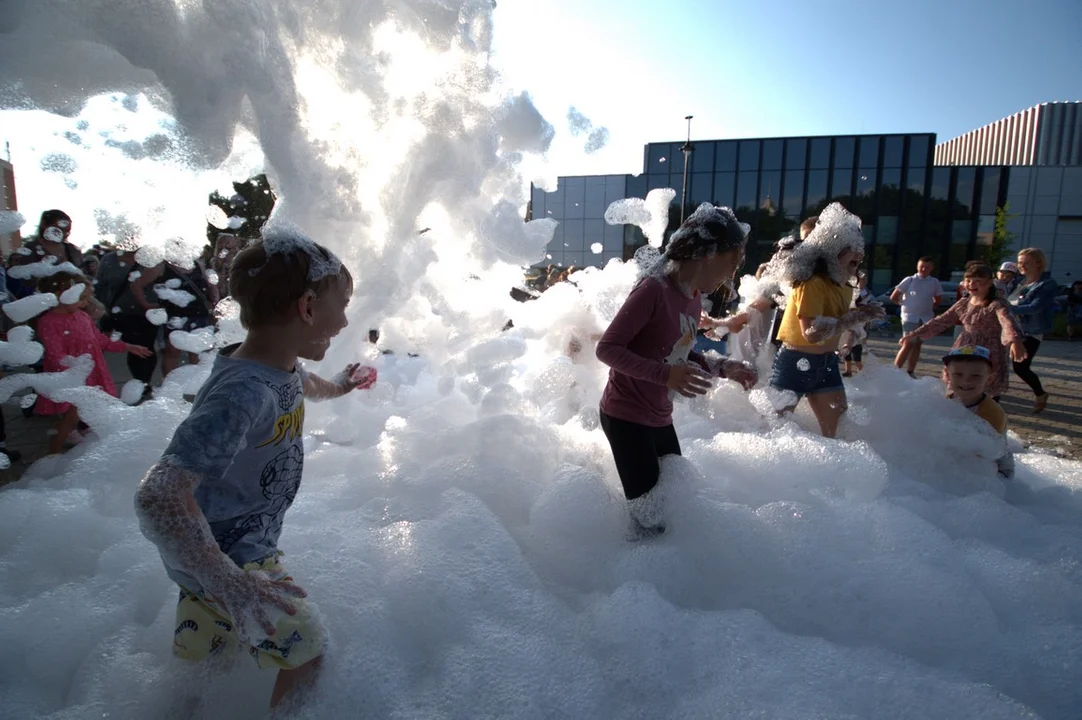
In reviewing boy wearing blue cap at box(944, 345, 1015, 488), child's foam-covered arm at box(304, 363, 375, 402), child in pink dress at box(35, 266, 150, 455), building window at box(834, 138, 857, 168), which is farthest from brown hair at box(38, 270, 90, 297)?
building window at box(834, 138, 857, 168)

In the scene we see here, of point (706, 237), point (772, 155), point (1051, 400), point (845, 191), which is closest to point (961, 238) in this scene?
point (845, 191)

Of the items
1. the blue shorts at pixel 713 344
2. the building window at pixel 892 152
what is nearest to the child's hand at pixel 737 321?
the blue shorts at pixel 713 344

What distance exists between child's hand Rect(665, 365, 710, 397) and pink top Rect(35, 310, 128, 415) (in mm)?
3699

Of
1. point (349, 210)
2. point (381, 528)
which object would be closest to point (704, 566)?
point (381, 528)

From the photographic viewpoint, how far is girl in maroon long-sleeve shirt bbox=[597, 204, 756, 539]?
88.8 inches

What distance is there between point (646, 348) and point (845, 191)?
28.0 m

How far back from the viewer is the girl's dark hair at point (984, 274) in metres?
4.51

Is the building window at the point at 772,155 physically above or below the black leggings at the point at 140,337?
above

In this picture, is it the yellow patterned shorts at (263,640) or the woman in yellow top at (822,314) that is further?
the woman in yellow top at (822,314)

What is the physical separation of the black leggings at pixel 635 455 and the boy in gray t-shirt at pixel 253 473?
1.20 m

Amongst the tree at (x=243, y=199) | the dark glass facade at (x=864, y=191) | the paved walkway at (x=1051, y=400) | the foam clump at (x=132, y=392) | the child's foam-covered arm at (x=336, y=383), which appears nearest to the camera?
the child's foam-covered arm at (x=336, y=383)

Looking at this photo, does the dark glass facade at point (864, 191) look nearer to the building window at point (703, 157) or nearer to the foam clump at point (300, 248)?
the building window at point (703, 157)

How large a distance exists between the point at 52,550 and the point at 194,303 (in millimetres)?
3060

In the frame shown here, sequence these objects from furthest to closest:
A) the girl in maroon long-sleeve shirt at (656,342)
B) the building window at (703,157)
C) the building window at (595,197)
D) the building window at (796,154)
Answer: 1. the building window at (703,157)
2. the building window at (796,154)
3. the building window at (595,197)
4. the girl in maroon long-sleeve shirt at (656,342)
